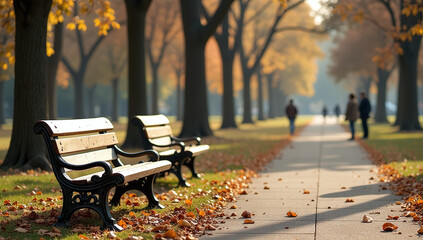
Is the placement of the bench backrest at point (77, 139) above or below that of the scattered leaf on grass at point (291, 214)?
above

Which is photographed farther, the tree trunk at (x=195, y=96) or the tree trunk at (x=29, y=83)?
the tree trunk at (x=195, y=96)

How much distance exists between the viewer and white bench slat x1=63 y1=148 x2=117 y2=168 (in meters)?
7.22

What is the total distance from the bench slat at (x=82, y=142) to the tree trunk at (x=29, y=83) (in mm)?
4081

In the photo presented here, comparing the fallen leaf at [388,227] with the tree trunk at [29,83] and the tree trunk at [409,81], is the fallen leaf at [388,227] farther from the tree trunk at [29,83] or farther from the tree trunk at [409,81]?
the tree trunk at [409,81]

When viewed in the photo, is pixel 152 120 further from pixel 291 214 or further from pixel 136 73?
pixel 136 73

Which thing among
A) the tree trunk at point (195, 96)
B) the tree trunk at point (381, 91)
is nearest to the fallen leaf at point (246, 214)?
the tree trunk at point (195, 96)

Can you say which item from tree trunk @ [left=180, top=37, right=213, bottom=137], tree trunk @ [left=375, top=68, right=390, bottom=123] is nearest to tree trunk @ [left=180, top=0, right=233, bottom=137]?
tree trunk @ [left=180, top=37, right=213, bottom=137]

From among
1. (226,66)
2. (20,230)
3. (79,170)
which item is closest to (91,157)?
(79,170)

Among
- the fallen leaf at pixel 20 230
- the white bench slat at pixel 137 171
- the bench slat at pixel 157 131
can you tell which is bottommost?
the fallen leaf at pixel 20 230

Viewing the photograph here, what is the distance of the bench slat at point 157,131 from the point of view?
10.3m

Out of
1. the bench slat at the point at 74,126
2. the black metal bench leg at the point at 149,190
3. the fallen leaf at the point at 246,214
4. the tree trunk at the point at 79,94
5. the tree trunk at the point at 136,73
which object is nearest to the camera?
the bench slat at the point at 74,126

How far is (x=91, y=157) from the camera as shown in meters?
7.70

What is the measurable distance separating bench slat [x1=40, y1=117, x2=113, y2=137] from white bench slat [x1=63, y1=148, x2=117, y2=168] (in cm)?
27

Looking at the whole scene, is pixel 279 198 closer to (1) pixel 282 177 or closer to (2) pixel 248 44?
(1) pixel 282 177
